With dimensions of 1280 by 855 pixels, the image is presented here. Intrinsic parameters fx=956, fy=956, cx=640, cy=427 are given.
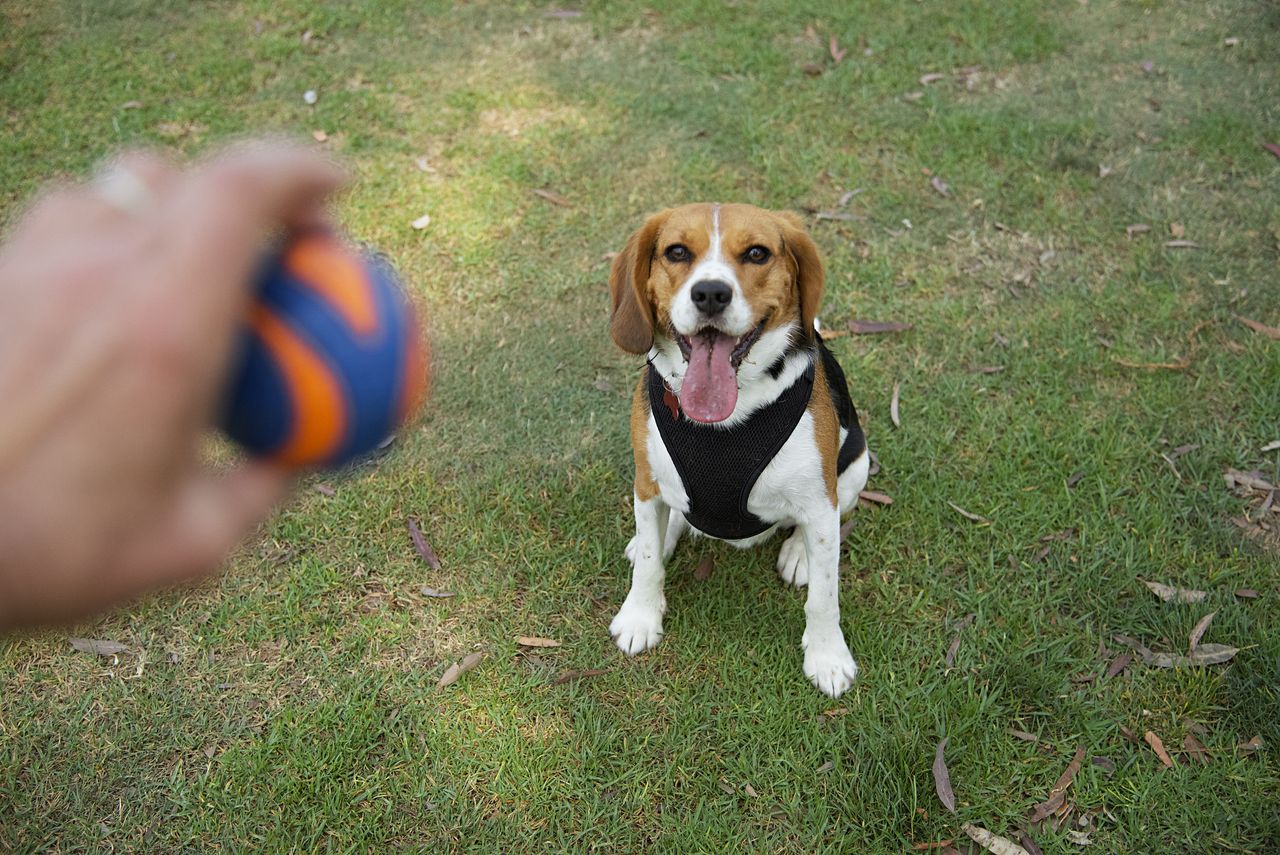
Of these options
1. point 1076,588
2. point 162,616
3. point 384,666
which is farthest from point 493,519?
point 1076,588

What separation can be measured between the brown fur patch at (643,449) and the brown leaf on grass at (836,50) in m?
4.93

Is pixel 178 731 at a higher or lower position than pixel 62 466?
lower

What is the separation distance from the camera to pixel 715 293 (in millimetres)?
3275

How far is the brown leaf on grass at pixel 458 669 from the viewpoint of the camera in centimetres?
404

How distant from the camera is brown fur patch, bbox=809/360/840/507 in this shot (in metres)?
3.56

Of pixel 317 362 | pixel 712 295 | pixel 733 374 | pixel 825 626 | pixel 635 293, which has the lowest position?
pixel 825 626

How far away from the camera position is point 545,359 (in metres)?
5.54

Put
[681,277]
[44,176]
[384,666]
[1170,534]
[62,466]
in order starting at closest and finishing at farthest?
[62,466] < [681,277] < [384,666] < [1170,534] < [44,176]

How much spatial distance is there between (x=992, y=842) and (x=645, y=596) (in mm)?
1609

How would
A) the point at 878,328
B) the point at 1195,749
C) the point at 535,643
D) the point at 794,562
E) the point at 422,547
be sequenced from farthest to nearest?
the point at 878,328, the point at 422,547, the point at 794,562, the point at 535,643, the point at 1195,749

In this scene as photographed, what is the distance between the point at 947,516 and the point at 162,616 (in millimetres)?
3664

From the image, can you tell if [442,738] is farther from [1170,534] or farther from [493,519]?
[1170,534]

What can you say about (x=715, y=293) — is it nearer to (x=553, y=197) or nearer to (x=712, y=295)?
(x=712, y=295)

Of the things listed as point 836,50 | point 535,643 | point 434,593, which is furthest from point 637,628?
point 836,50
